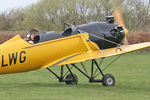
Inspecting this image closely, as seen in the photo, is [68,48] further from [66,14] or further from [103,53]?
[66,14]

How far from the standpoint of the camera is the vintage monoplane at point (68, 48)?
1191 cm

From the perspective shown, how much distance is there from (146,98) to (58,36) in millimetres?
3898

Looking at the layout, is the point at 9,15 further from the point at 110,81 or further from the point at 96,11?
the point at 110,81

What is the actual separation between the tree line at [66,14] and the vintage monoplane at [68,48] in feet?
78.2

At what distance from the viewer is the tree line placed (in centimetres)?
4159

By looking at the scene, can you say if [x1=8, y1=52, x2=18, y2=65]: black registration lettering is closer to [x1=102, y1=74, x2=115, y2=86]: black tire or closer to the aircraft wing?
the aircraft wing

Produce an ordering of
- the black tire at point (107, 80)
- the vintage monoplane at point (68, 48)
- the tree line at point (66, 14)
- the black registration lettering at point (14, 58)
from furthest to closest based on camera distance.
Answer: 1. the tree line at point (66, 14)
2. the black tire at point (107, 80)
3. the vintage monoplane at point (68, 48)
4. the black registration lettering at point (14, 58)

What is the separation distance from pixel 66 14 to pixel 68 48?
30.8 meters

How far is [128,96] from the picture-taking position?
10422 mm

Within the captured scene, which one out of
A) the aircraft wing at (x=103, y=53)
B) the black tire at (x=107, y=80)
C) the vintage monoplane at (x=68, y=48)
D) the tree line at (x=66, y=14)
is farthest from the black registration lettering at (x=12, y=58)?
the tree line at (x=66, y=14)

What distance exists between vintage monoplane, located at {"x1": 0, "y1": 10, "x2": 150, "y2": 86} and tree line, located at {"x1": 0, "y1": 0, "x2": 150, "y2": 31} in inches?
938

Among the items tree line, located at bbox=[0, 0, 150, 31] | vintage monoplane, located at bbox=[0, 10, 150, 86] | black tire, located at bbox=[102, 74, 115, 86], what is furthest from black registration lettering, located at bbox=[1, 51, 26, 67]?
tree line, located at bbox=[0, 0, 150, 31]

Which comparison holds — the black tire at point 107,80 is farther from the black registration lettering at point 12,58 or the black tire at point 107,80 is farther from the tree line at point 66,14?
the tree line at point 66,14

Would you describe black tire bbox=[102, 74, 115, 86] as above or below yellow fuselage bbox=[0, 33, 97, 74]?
below
